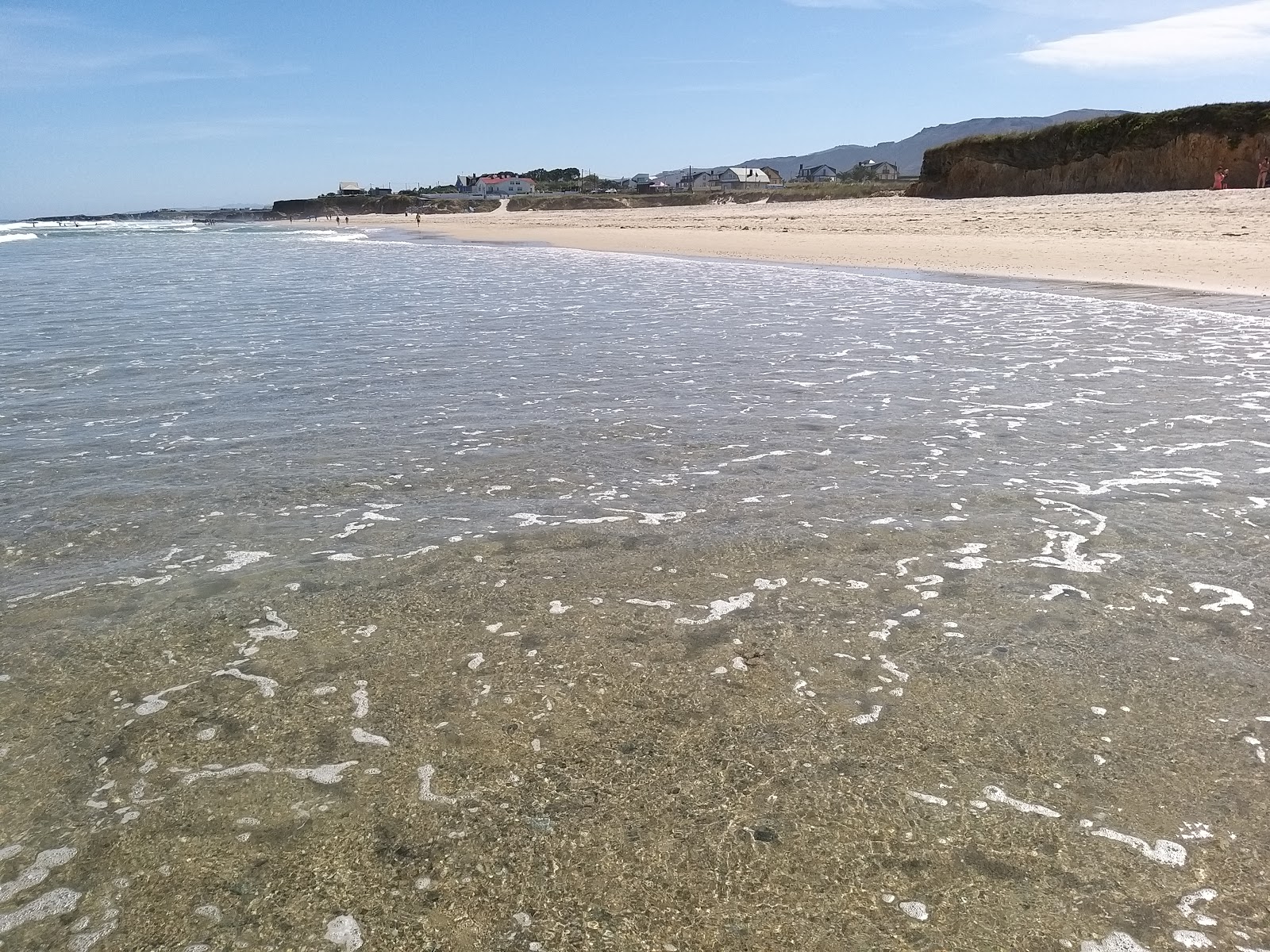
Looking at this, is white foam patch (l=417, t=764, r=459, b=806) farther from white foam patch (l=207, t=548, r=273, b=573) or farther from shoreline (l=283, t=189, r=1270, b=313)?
shoreline (l=283, t=189, r=1270, b=313)

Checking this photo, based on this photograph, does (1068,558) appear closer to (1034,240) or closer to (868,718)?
(868,718)

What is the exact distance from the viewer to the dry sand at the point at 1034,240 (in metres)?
18.9

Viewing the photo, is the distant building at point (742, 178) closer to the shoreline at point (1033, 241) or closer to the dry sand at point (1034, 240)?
the dry sand at point (1034, 240)

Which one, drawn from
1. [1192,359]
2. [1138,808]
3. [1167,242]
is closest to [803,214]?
[1167,242]

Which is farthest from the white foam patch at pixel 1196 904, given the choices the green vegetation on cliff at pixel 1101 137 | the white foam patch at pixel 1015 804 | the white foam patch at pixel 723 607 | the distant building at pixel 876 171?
the distant building at pixel 876 171

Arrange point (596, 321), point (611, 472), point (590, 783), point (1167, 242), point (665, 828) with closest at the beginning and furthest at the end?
point (665, 828) → point (590, 783) → point (611, 472) → point (596, 321) → point (1167, 242)

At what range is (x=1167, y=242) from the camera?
22.3 m

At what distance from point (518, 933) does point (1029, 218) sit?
116 ft

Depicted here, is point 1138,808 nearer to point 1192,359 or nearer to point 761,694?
point 761,694

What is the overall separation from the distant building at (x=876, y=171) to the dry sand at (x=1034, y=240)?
9587 cm

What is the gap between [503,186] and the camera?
600ft

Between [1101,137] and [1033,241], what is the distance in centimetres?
2408

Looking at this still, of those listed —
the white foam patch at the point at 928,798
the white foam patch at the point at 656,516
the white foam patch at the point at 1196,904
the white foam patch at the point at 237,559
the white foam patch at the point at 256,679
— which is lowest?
the white foam patch at the point at 1196,904

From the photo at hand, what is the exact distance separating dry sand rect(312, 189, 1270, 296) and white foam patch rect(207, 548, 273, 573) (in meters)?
16.8
